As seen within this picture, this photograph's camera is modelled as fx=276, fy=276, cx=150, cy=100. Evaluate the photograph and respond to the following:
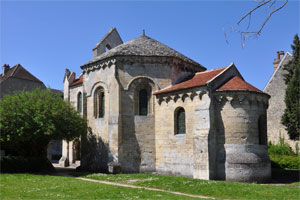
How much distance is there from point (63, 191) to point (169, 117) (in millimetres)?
9664

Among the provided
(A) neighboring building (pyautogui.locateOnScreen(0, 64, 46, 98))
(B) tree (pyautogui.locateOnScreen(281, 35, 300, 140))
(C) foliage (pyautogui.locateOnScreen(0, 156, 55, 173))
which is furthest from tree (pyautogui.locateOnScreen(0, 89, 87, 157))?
(B) tree (pyautogui.locateOnScreen(281, 35, 300, 140))

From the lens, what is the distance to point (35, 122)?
61.8ft

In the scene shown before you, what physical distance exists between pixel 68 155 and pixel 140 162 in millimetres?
9118

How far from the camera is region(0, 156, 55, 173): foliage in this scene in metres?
19.0

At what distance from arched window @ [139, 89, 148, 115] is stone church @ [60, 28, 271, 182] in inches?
3.0

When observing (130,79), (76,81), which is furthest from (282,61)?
(76,81)

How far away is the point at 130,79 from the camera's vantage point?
69.6ft

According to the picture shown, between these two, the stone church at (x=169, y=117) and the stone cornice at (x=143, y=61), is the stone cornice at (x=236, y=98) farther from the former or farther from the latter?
the stone cornice at (x=143, y=61)

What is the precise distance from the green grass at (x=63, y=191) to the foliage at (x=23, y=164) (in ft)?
12.8

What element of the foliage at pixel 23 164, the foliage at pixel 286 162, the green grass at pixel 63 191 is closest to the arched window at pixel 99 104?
the foliage at pixel 23 164

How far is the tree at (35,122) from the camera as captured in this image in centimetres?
1864

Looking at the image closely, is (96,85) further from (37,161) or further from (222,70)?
(222,70)

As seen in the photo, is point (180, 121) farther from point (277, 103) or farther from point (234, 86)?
point (277, 103)

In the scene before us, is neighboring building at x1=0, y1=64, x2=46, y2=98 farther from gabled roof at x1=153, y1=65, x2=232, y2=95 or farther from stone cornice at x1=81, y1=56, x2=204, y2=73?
gabled roof at x1=153, y1=65, x2=232, y2=95
